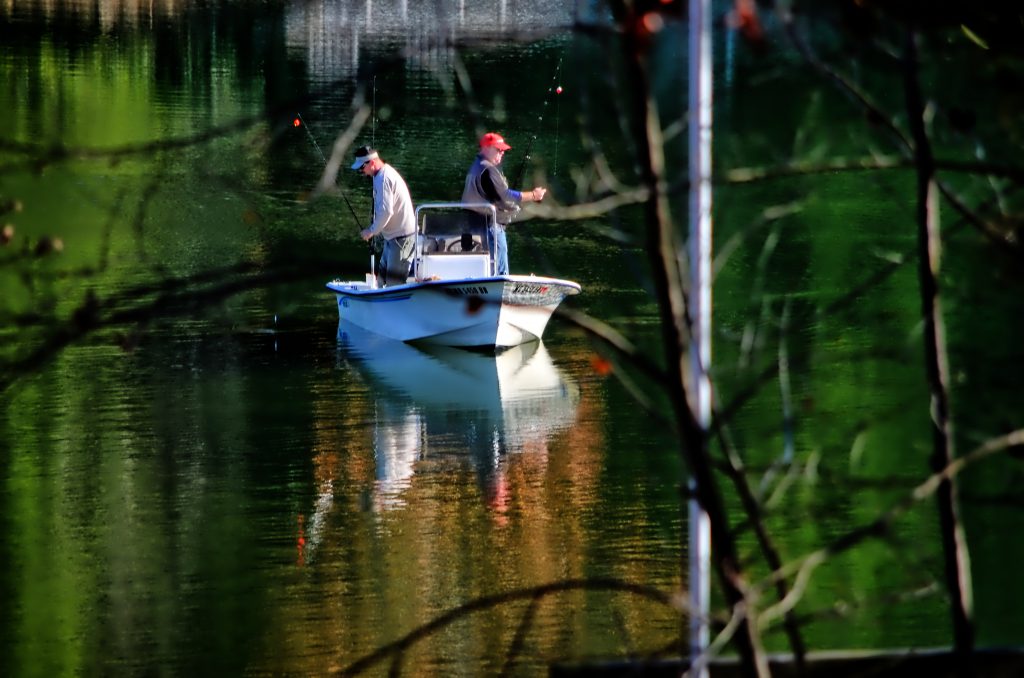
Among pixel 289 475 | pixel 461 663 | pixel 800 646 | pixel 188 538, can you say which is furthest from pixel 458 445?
pixel 800 646

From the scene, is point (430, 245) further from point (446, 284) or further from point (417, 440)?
point (417, 440)

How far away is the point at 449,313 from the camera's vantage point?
16188mm

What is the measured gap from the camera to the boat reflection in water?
1213 cm

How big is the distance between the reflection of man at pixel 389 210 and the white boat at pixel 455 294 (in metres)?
0.11

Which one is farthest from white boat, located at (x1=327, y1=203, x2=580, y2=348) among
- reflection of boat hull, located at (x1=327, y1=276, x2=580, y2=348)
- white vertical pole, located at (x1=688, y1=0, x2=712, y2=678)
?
white vertical pole, located at (x1=688, y1=0, x2=712, y2=678)

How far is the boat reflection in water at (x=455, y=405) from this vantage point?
12133mm

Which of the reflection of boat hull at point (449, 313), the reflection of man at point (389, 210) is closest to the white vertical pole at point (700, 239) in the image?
the reflection of boat hull at point (449, 313)

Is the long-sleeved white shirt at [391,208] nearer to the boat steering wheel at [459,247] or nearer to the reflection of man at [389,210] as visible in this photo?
the reflection of man at [389,210]

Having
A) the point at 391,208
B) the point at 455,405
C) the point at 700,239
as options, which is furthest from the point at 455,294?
the point at 700,239

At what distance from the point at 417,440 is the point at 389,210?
2.91 metres

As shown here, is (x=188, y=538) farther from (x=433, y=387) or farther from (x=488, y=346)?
(x=488, y=346)

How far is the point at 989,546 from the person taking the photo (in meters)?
9.84

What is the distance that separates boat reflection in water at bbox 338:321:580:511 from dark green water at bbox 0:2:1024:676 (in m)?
0.04

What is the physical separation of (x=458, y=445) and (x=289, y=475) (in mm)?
1488
